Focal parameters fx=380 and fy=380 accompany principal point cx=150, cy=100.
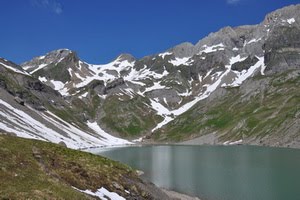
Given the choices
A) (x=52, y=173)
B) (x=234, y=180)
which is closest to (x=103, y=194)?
(x=52, y=173)

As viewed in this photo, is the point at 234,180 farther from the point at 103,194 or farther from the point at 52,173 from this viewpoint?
the point at 52,173

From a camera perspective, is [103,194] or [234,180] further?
[234,180]

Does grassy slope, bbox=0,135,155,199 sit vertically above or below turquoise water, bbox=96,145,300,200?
above

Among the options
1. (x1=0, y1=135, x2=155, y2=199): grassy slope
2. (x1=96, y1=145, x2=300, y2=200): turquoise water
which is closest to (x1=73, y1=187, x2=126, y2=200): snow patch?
(x1=0, y1=135, x2=155, y2=199): grassy slope

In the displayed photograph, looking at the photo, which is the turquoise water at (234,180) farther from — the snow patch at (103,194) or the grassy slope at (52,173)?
the snow patch at (103,194)

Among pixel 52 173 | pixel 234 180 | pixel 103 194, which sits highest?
pixel 52 173

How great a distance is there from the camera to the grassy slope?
1369 inches

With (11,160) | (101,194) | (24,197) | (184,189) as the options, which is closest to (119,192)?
(101,194)

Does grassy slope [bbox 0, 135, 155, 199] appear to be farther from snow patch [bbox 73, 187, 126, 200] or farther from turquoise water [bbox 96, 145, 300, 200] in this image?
turquoise water [bbox 96, 145, 300, 200]

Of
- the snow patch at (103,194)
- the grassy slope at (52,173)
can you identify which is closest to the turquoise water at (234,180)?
the grassy slope at (52,173)

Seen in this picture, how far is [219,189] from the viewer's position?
7725 centimetres

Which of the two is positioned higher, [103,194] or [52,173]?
[52,173]

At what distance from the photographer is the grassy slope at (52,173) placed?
114ft

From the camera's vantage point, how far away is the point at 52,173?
44.8m
